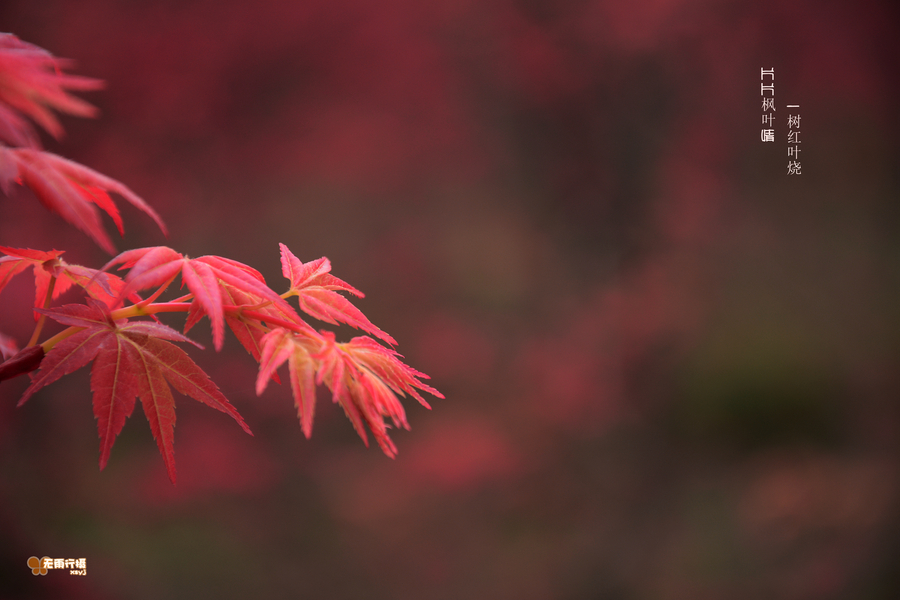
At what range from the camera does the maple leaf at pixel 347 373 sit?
0.47 metres

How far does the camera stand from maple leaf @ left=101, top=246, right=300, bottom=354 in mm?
474

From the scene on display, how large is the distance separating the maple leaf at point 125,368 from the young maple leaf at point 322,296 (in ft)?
0.40

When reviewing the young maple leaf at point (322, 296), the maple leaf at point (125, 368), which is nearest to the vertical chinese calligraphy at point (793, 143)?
the young maple leaf at point (322, 296)

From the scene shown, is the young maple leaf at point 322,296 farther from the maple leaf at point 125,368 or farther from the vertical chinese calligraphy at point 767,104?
the vertical chinese calligraphy at point 767,104

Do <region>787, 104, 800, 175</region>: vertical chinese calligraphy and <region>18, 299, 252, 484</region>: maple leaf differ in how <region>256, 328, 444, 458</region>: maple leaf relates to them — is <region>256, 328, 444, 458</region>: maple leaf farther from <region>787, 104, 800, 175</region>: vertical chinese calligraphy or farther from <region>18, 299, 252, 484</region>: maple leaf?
<region>787, 104, 800, 175</region>: vertical chinese calligraphy

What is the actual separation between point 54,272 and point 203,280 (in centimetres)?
17

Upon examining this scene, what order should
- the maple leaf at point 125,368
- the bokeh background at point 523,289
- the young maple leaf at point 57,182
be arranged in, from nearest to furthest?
1. the young maple leaf at point 57,182
2. the maple leaf at point 125,368
3. the bokeh background at point 523,289

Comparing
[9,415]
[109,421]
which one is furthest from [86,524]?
[109,421]

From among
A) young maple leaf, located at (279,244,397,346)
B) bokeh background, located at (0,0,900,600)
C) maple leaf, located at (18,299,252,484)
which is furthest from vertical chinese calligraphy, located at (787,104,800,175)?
maple leaf, located at (18,299,252,484)

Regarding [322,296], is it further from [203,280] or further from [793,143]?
[793,143]

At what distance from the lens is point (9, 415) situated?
6.92 ft

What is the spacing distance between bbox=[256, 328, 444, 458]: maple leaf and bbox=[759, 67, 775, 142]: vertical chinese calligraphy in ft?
8.87

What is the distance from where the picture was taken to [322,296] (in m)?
0.60

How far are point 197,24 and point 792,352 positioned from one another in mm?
2981
